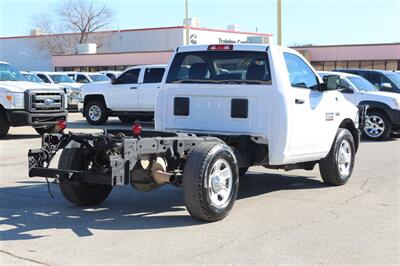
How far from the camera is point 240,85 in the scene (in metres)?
7.39

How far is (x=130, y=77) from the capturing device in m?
19.0

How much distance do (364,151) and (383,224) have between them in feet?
22.2

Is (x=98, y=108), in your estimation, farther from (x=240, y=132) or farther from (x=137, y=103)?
(x=240, y=132)

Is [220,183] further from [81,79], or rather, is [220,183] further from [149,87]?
[81,79]

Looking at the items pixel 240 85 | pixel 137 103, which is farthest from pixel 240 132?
pixel 137 103

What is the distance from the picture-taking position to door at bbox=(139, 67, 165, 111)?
18.4 metres

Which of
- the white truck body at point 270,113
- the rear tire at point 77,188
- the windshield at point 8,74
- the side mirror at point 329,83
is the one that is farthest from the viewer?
the windshield at point 8,74

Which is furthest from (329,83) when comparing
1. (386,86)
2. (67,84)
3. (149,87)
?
(67,84)

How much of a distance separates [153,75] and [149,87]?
0.44m

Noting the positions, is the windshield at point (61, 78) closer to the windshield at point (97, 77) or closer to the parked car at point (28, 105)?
the windshield at point (97, 77)

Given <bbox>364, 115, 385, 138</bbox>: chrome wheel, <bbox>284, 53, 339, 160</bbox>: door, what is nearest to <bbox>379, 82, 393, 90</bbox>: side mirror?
<bbox>364, 115, 385, 138</bbox>: chrome wheel

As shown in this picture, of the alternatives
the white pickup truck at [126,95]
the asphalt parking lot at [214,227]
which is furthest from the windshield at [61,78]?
the asphalt parking lot at [214,227]

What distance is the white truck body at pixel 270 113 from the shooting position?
7172 millimetres

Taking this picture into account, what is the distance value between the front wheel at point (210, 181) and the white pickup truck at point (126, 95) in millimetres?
11788
